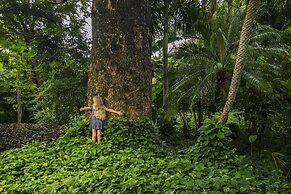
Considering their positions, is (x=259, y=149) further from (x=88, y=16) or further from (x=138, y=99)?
(x=88, y=16)

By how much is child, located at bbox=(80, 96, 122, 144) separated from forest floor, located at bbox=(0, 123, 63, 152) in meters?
4.33

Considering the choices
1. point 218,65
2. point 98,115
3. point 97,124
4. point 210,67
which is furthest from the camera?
point 210,67

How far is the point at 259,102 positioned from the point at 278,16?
473cm

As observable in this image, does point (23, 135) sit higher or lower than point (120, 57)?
lower

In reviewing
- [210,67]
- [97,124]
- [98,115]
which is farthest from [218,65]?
[97,124]

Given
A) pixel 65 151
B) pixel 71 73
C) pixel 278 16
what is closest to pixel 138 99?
pixel 65 151

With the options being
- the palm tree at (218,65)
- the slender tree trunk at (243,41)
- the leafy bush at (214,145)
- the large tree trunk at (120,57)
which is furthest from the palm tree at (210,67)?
the leafy bush at (214,145)

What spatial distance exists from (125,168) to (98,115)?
6.70 ft

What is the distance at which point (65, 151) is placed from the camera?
616 centimetres

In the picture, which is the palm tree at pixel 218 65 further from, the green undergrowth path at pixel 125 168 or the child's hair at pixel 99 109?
the child's hair at pixel 99 109

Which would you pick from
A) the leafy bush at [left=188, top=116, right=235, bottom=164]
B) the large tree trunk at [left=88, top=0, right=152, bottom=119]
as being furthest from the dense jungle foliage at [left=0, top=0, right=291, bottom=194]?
the large tree trunk at [left=88, top=0, right=152, bottom=119]

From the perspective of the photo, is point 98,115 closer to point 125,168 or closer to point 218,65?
point 125,168

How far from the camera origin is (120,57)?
6891 millimetres

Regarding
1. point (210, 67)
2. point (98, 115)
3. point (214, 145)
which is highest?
point (210, 67)
